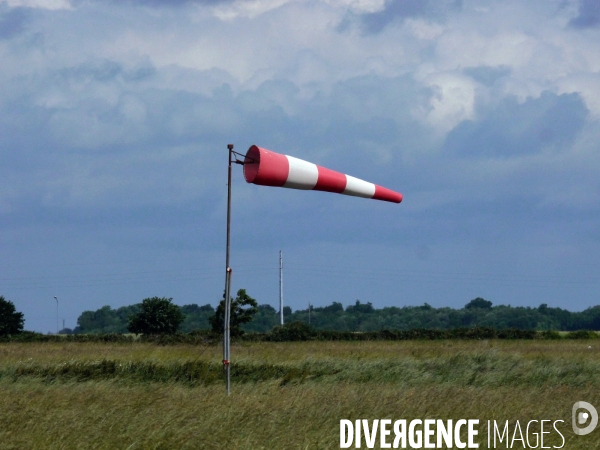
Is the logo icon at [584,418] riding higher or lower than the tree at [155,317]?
lower

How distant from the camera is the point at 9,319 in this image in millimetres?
62250

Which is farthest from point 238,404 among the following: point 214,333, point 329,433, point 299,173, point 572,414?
point 214,333

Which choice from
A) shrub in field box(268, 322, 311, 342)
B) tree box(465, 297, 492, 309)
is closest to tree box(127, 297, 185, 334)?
shrub in field box(268, 322, 311, 342)

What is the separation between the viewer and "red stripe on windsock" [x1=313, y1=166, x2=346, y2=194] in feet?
33.8

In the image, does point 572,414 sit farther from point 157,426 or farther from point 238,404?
point 157,426

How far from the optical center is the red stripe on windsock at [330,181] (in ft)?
33.8

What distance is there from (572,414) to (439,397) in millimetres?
1826

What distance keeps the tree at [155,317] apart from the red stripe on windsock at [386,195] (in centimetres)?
4948

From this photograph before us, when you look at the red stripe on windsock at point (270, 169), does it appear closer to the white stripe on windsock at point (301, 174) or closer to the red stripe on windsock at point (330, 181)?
the white stripe on windsock at point (301, 174)

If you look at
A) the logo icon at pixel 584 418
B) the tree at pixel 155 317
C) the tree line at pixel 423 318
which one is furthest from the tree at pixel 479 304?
the logo icon at pixel 584 418

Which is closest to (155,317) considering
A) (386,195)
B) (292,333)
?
(292,333)

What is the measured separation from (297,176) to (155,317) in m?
50.5

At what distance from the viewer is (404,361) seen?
895 inches

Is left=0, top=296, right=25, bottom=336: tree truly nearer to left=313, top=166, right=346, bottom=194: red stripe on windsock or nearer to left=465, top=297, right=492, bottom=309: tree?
left=313, top=166, right=346, bottom=194: red stripe on windsock
